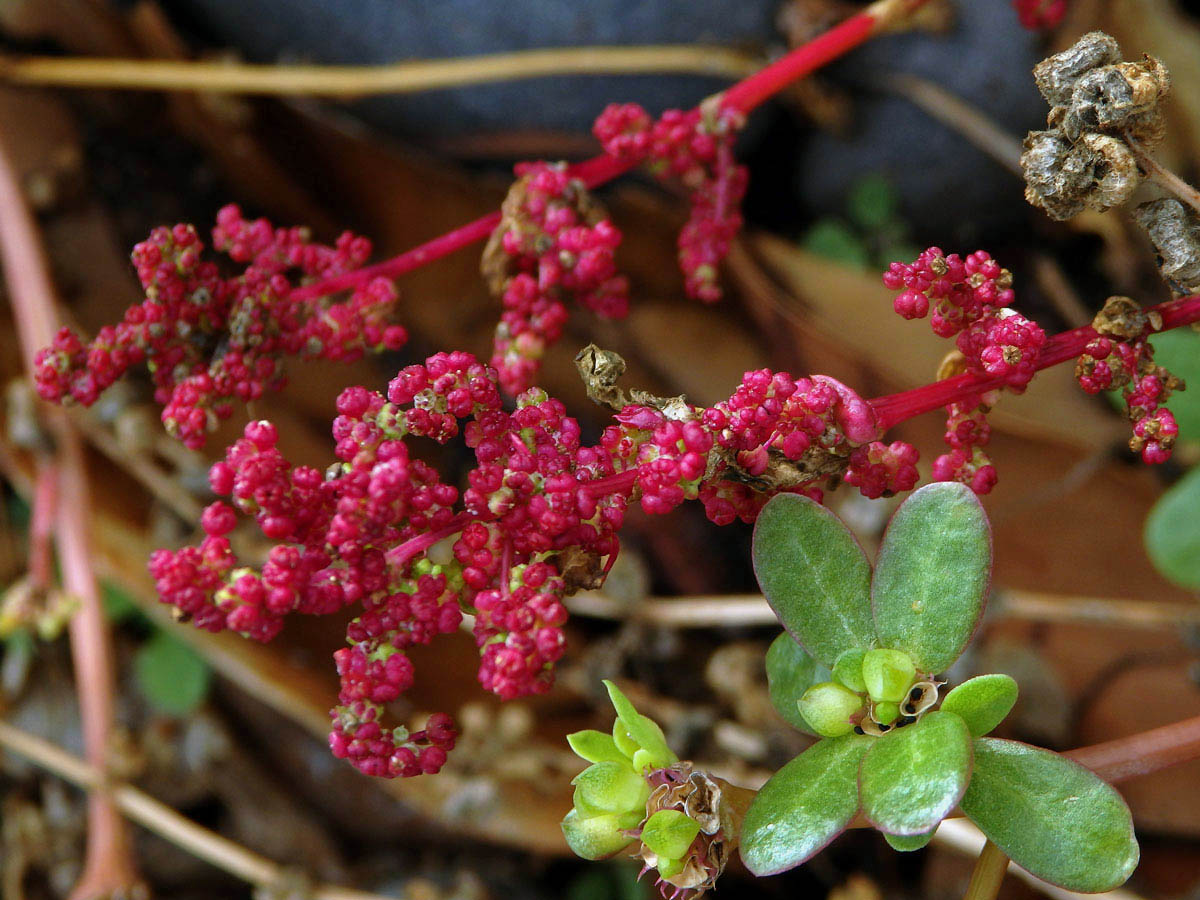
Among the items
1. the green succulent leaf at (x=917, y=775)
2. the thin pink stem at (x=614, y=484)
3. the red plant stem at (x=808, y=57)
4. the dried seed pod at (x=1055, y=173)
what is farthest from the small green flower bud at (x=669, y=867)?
the red plant stem at (x=808, y=57)

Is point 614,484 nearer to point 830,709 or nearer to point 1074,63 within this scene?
point 830,709

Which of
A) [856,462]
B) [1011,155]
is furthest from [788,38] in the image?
[856,462]

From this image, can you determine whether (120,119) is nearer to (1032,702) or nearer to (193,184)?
(193,184)

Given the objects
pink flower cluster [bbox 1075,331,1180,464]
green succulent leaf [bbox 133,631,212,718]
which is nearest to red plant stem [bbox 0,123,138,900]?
green succulent leaf [bbox 133,631,212,718]

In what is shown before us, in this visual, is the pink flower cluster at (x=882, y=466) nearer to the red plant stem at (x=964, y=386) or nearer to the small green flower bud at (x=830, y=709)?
the red plant stem at (x=964, y=386)

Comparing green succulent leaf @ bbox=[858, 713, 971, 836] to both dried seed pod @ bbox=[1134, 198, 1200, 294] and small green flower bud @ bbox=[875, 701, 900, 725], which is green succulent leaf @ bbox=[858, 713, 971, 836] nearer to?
small green flower bud @ bbox=[875, 701, 900, 725]

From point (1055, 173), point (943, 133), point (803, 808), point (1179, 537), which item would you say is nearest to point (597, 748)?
point (803, 808)
